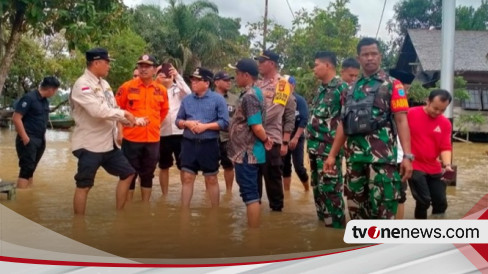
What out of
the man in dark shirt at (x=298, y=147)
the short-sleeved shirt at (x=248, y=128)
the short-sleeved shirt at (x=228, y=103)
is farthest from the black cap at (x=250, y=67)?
the short-sleeved shirt at (x=228, y=103)

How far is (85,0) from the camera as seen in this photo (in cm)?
194

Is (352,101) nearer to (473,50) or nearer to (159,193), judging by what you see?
(473,50)

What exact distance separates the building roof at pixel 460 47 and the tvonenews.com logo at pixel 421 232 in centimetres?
46

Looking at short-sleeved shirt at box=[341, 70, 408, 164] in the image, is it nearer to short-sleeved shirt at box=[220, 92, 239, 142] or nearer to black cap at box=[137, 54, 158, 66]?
black cap at box=[137, 54, 158, 66]

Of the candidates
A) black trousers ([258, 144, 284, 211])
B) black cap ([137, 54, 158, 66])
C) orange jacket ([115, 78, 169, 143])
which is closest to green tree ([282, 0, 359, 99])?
black cap ([137, 54, 158, 66])

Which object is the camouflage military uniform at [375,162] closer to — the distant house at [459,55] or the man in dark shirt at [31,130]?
the distant house at [459,55]

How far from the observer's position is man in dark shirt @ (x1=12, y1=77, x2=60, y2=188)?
4215 millimetres

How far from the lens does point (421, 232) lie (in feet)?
5.49

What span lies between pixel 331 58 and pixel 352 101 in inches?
21.6

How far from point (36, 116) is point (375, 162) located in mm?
3016

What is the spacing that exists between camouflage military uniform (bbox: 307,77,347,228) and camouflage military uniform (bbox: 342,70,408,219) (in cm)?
28

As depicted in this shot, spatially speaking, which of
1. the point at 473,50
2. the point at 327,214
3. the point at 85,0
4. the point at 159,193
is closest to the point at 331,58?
the point at 473,50

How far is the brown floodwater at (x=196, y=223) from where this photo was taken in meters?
1.84

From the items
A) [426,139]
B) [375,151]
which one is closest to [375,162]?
[375,151]
